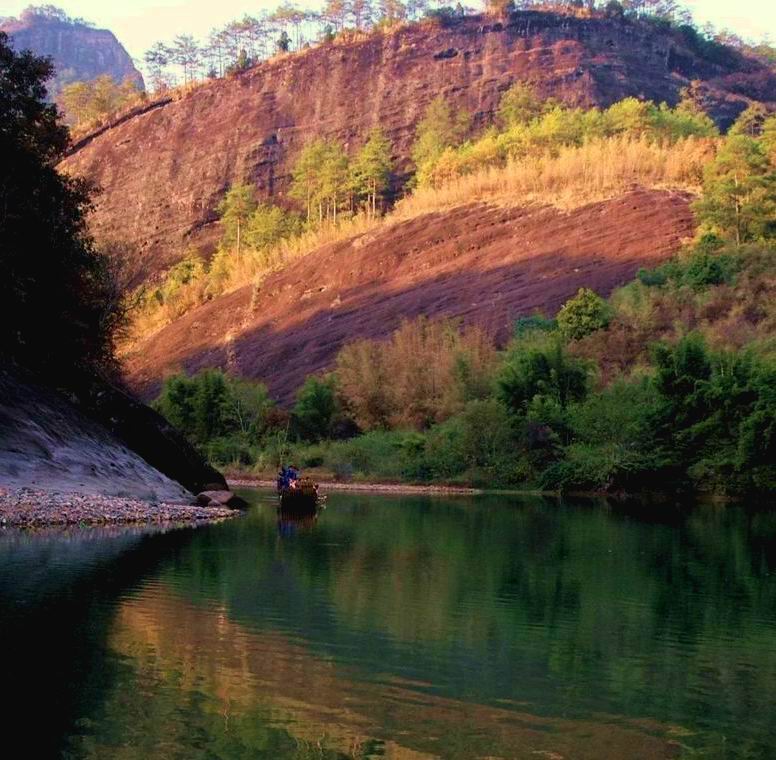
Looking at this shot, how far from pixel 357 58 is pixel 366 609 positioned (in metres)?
84.6

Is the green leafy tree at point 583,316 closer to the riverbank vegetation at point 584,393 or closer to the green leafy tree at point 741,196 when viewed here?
the riverbank vegetation at point 584,393

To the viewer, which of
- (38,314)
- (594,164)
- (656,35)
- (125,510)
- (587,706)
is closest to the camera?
(587,706)

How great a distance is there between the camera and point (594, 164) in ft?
205

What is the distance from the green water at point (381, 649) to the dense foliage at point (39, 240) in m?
8.72

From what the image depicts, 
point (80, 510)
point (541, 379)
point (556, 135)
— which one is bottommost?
point (80, 510)

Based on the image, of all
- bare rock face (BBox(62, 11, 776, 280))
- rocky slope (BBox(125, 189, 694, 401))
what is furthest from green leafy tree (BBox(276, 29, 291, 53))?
rocky slope (BBox(125, 189, 694, 401))

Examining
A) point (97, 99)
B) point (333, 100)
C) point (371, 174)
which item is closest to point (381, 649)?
point (371, 174)

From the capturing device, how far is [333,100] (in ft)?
299

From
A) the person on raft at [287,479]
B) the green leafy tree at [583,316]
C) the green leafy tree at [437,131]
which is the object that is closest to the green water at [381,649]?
the person on raft at [287,479]

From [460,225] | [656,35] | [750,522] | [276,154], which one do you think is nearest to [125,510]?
[750,522]

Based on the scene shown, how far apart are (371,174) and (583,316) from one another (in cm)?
3390

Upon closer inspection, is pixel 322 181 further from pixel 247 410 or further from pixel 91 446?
pixel 91 446

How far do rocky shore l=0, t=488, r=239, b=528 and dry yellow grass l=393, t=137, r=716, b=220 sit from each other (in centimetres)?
4190

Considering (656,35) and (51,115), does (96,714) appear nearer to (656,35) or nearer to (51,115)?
(51,115)
